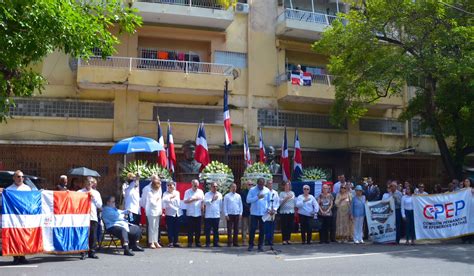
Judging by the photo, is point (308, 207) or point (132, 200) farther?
point (308, 207)

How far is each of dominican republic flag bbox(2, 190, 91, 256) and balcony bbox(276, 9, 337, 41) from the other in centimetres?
1402

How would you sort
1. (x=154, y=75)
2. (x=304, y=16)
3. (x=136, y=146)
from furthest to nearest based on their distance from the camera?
(x=304, y=16) → (x=154, y=75) → (x=136, y=146)

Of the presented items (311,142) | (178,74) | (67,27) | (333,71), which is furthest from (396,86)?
(67,27)

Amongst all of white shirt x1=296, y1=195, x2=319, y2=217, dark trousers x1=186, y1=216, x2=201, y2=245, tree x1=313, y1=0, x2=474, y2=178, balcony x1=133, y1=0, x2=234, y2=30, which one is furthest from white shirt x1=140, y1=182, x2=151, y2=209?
balcony x1=133, y1=0, x2=234, y2=30

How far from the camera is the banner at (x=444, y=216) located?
14977mm

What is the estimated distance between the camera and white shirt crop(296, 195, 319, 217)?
1476 centimetres

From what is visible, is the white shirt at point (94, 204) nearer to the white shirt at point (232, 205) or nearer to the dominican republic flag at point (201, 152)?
the white shirt at point (232, 205)

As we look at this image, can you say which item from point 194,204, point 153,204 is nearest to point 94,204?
point 153,204

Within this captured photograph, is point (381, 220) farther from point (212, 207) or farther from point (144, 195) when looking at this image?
point (144, 195)

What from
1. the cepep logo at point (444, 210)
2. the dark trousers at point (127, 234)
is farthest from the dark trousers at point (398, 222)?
the dark trousers at point (127, 234)

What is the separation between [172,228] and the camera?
13.9 metres

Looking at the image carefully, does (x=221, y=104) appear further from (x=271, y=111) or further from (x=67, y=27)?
(x=67, y=27)

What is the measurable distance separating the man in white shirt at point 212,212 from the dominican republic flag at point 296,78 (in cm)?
944

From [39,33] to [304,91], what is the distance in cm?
1467
